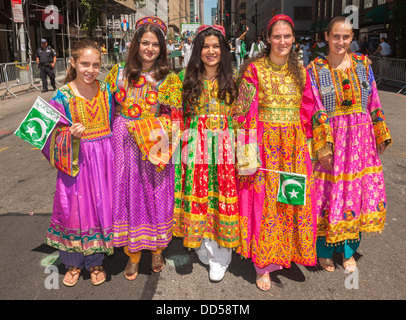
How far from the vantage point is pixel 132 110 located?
2912 mm

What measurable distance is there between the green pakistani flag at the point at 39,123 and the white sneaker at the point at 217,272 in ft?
5.72

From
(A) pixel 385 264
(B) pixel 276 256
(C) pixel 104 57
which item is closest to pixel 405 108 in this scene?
(A) pixel 385 264

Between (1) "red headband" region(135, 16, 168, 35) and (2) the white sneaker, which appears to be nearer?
(1) "red headband" region(135, 16, 168, 35)

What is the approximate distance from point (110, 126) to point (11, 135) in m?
6.68

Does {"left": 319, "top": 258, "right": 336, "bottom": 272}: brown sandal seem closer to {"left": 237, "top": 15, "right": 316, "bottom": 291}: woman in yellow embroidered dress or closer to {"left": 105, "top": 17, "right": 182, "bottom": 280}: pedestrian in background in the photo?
{"left": 237, "top": 15, "right": 316, "bottom": 291}: woman in yellow embroidered dress

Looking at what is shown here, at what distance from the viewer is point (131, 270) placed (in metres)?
3.13

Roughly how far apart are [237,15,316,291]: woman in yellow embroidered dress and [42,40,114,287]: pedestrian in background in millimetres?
1104

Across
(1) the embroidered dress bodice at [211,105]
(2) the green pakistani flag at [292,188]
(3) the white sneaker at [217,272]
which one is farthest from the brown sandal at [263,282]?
(1) the embroidered dress bodice at [211,105]

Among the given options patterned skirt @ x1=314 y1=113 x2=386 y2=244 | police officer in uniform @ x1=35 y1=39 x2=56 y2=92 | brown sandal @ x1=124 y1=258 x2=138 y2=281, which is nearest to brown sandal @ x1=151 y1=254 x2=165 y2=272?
brown sandal @ x1=124 y1=258 x2=138 y2=281

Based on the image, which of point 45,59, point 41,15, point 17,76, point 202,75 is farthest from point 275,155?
point 41,15

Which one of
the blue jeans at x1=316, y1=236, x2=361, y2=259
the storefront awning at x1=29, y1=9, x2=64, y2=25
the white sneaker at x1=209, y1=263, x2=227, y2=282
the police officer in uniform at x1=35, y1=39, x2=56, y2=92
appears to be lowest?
the white sneaker at x1=209, y1=263, x2=227, y2=282

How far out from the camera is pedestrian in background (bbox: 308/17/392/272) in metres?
3.00

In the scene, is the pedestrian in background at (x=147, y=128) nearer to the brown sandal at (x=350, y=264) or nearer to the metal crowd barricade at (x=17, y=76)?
the brown sandal at (x=350, y=264)

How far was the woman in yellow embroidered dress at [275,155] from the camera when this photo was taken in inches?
113
